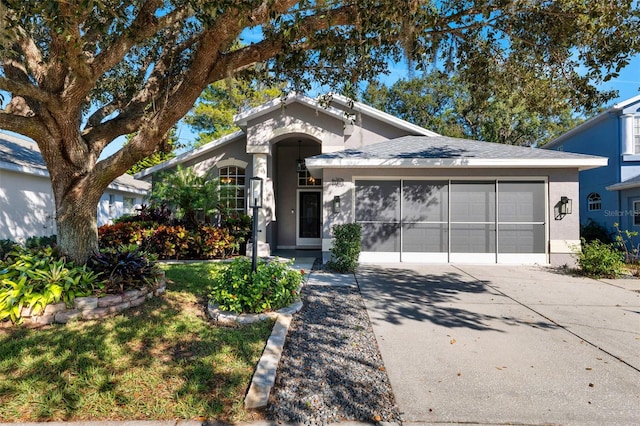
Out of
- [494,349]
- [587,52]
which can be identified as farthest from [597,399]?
[587,52]

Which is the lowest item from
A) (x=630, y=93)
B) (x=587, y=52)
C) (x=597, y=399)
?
Result: (x=597, y=399)

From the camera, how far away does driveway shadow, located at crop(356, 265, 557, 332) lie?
4965 millimetres

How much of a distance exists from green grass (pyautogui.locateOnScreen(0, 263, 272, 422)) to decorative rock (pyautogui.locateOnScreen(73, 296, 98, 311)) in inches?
11.6

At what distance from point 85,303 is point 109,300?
0.29 meters

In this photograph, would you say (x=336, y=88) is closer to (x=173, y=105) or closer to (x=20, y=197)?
(x=173, y=105)

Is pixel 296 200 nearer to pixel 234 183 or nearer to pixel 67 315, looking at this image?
pixel 234 183

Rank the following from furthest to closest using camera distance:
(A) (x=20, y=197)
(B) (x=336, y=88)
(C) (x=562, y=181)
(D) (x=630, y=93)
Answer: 1. (D) (x=630, y=93)
2. (A) (x=20, y=197)
3. (C) (x=562, y=181)
4. (B) (x=336, y=88)

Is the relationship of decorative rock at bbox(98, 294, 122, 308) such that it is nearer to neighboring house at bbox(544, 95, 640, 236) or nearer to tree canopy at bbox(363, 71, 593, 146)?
neighboring house at bbox(544, 95, 640, 236)

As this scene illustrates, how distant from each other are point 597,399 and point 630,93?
1604 cm

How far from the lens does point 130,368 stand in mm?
3311

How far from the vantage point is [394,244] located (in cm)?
980

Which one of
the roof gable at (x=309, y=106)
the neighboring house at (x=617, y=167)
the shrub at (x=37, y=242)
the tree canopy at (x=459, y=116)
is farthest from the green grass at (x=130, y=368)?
the tree canopy at (x=459, y=116)

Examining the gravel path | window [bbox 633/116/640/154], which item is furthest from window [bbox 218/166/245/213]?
window [bbox 633/116/640/154]

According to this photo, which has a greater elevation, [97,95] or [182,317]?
[97,95]
